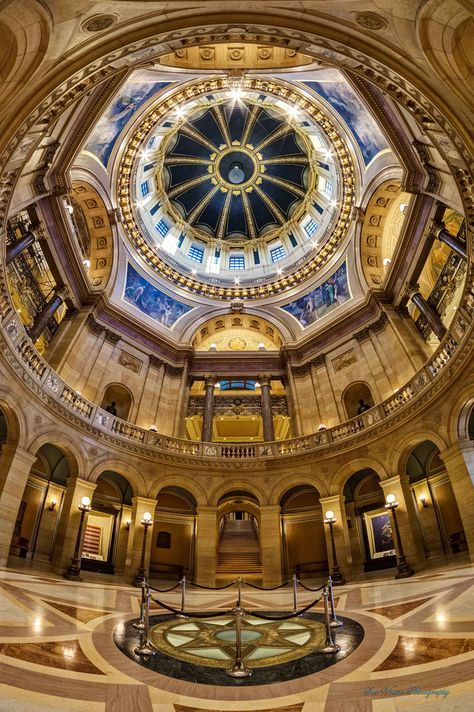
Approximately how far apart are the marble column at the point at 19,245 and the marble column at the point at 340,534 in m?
17.2

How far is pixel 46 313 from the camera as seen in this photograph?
20.0 meters

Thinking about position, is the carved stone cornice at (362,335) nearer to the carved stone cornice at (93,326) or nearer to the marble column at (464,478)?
the marble column at (464,478)

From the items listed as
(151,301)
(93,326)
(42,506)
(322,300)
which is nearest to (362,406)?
(322,300)

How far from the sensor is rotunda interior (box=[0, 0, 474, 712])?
29.2ft

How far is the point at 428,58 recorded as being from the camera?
30.4 ft

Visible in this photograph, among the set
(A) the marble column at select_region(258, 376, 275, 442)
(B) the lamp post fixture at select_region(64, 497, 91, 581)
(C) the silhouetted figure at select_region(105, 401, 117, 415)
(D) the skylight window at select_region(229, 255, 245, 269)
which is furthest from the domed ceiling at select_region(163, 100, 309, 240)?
(B) the lamp post fixture at select_region(64, 497, 91, 581)

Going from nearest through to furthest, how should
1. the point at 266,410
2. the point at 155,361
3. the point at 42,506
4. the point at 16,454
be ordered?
the point at 16,454 → the point at 42,506 → the point at 266,410 → the point at 155,361

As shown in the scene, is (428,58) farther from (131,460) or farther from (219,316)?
(219,316)

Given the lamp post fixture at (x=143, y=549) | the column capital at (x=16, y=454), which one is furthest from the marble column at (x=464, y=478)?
the column capital at (x=16, y=454)

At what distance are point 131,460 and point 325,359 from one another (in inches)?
523

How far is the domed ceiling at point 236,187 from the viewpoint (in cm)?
2498

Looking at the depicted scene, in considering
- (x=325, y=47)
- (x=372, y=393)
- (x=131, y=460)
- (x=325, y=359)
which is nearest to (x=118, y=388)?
(x=131, y=460)

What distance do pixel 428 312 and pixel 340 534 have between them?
11.3m

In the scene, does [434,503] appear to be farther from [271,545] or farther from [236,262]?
[236,262]
